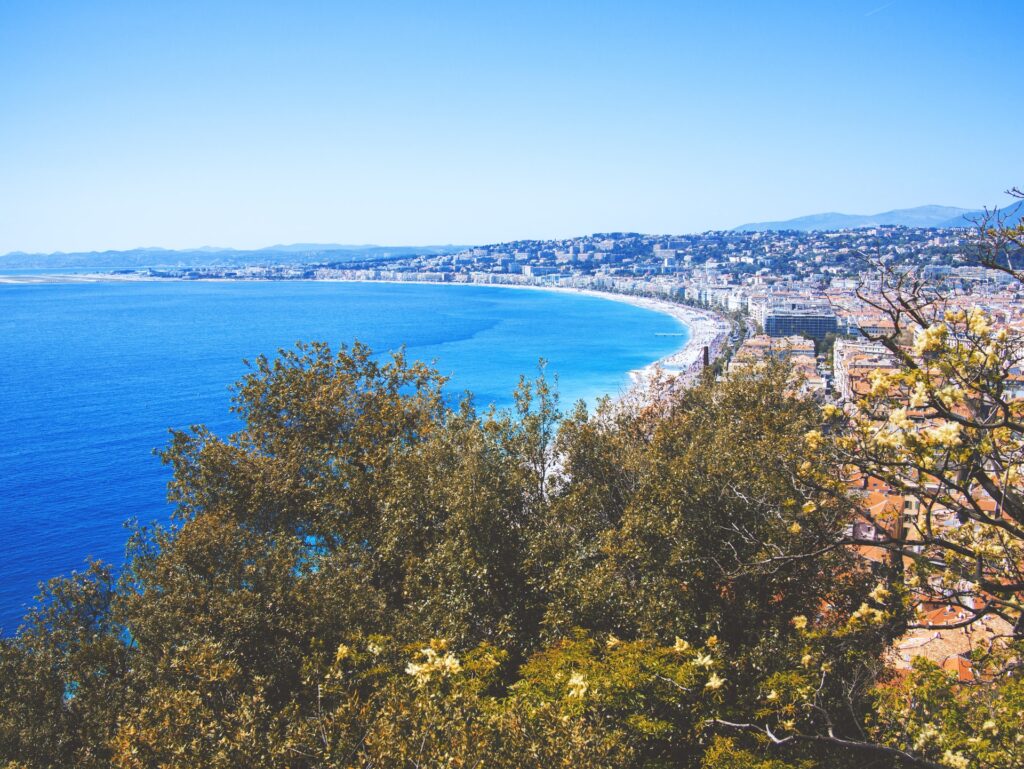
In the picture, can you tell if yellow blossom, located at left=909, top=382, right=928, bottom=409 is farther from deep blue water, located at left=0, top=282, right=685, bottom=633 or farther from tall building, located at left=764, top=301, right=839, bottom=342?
tall building, located at left=764, top=301, right=839, bottom=342

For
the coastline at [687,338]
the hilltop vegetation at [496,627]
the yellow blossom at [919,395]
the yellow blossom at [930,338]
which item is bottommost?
the coastline at [687,338]

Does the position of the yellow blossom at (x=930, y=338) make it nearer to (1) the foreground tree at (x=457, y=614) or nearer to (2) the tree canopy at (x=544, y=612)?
(2) the tree canopy at (x=544, y=612)

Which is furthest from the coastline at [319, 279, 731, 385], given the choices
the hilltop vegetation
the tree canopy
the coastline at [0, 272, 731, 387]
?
the tree canopy

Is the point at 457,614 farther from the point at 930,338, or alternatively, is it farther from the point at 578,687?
the point at 930,338

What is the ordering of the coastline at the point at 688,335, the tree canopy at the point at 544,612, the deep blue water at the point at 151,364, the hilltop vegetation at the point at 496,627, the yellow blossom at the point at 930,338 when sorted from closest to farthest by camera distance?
the yellow blossom at the point at 930,338 < the tree canopy at the point at 544,612 < the hilltop vegetation at the point at 496,627 < the deep blue water at the point at 151,364 < the coastline at the point at 688,335

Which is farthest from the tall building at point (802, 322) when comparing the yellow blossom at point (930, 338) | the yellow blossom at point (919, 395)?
the yellow blossom at point (919, 395)

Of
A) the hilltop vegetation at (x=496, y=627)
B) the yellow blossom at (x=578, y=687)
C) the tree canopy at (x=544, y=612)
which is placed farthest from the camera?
the yellow blossom at (x=578, y=687)

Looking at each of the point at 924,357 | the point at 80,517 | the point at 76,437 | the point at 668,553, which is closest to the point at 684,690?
the point at 668,553
